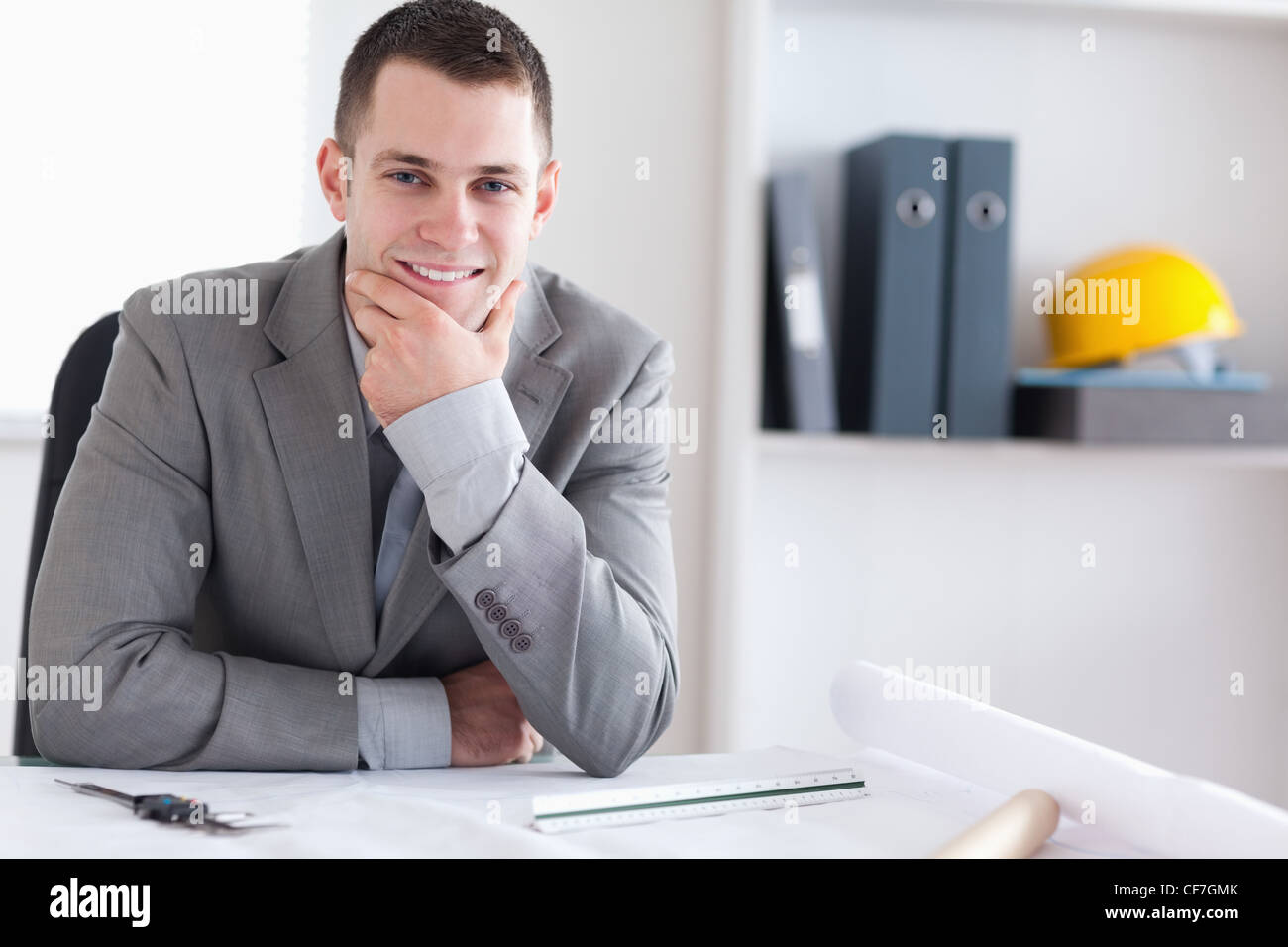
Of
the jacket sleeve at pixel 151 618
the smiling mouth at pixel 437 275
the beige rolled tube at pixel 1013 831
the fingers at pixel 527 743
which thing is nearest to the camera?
the beige rolled tube at pixel 1013 831

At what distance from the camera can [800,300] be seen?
6.64ft

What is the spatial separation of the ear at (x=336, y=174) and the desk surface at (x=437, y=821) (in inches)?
25.8

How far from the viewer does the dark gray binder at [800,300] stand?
2029 mm


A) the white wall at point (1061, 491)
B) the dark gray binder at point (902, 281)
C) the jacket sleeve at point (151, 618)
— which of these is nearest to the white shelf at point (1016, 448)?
the dark gray binder at point (902, 281)

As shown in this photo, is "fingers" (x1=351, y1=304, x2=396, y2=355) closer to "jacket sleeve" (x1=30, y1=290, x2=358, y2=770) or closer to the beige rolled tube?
"jacket sleeve" (x1=30, y1=290, x2=358, y2=770)

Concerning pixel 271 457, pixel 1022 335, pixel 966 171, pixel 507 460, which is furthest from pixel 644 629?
pixel 1022 335

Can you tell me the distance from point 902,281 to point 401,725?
121 centimetres

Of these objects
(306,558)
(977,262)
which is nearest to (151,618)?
(306,558)

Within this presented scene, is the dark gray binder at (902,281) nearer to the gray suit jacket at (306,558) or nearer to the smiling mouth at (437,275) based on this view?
the gray suit jacket at (306,558)

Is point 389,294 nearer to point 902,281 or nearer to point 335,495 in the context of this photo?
point 335,495

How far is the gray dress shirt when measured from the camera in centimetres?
107

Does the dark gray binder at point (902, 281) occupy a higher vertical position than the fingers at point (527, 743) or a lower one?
higher
